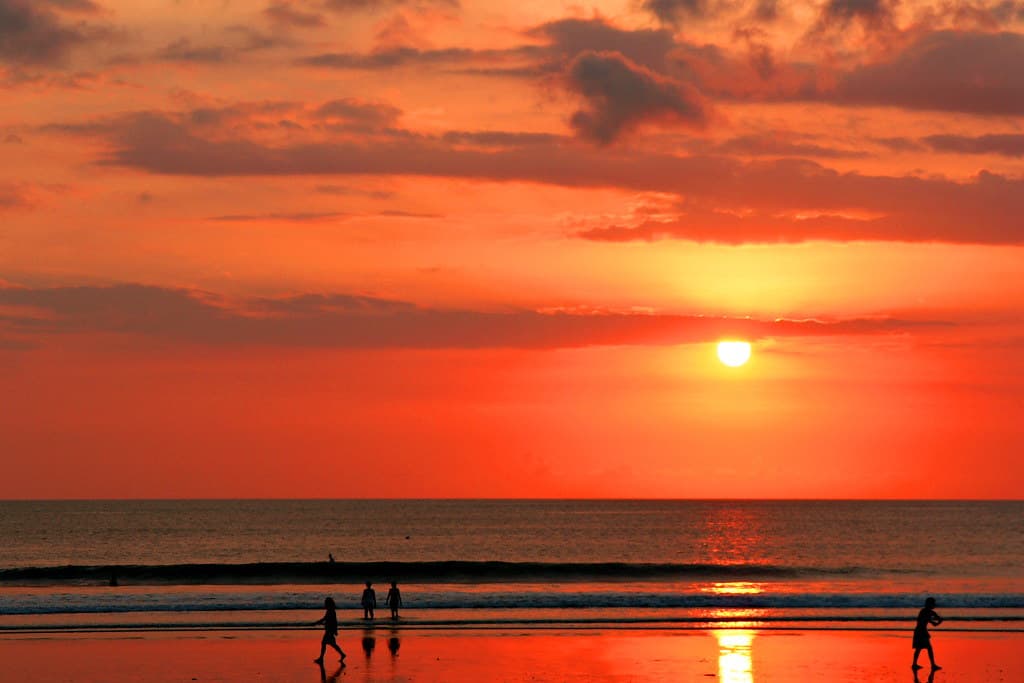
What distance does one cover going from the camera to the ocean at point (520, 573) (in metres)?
48.9

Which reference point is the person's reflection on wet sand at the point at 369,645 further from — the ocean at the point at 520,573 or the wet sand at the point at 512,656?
the ocean at the point at 520,573

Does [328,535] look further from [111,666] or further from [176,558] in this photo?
[111,666]

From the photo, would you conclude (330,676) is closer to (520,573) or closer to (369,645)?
(369,645)

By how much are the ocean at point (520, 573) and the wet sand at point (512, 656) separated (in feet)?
10.7

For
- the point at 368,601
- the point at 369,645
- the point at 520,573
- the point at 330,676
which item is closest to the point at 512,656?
the point at 369,645

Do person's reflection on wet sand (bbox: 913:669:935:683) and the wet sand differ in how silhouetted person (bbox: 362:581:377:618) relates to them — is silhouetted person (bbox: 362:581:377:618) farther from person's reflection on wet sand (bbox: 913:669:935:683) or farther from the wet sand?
person's reflection on wet sand (bbox: 913:669:935:683)

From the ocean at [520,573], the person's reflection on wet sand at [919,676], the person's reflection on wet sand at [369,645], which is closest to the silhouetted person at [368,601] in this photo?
the ocean at [520,573]

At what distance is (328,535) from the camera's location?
160 metres

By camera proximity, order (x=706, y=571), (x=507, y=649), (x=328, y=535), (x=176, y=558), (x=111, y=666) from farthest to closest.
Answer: (x=328, y=535) → (x=176, y=558) → (x=706, y=571) → (x=507, y=649) → (x=111, y=666)

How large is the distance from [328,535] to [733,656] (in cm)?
12754

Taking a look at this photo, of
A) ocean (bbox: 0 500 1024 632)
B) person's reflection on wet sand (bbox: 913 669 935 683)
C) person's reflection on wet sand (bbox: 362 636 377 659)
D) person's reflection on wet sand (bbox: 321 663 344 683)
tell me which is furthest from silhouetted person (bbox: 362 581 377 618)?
person's reflection on wet sand (bbox: 913 669 935 683)

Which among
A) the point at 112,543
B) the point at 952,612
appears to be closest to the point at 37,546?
the point at 112,543

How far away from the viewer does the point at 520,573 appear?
285ft

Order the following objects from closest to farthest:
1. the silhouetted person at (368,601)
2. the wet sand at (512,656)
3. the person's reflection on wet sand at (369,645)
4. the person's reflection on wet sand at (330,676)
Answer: the person's reflection on wet sand at (330,676)
the wet sand at (512,656)
the person's reflection on wet sand at (369,645)
the silhouetted person at (368,601)
